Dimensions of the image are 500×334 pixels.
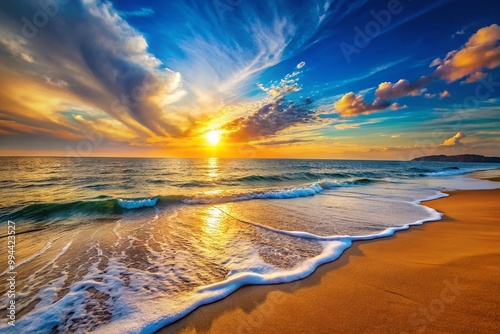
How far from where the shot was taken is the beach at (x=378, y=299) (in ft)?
8.50

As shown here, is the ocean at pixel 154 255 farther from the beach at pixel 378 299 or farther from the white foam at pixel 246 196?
the white foam at pixel 246 196

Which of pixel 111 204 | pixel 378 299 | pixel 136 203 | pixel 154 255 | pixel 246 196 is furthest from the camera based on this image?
pixel 246 196

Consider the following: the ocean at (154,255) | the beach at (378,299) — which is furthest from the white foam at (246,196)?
the beach at (378,299)

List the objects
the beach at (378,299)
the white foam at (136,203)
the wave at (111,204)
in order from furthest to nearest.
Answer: the white foam at (136,203)
the wave at (111,204)
the beach at (378,299)

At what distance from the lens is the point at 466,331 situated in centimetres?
239

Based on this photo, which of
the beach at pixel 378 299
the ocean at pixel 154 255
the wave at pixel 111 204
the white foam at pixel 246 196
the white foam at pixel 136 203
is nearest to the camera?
the beach at pixel 378 299

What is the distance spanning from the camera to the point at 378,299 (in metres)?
3.06

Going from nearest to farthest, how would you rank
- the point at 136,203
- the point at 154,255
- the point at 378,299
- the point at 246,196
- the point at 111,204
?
the point at 378,299
the point at 154,255
the point at 111,204
the point at 136,203
the point at 246,196

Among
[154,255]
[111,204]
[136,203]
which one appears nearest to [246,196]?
[136,203]

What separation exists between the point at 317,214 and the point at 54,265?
27.5 feet

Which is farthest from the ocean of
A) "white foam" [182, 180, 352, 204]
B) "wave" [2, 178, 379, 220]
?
"white foam" [182, 180, 352, 204]

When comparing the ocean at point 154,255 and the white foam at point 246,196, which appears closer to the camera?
the ocean at point 154,255

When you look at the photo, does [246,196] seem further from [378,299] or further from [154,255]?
[378,299]

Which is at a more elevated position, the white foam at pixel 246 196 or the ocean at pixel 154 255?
the white foam at pixel 246 196
